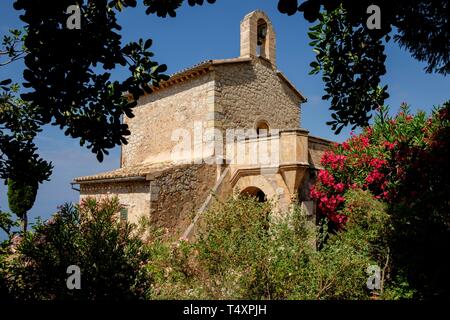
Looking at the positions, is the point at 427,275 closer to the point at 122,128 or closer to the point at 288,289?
the point at 288,289

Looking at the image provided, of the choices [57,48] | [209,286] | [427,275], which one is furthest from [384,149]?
[57,48]

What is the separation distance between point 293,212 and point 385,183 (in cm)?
374

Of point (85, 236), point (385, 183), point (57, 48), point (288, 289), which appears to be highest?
point (57, 48)

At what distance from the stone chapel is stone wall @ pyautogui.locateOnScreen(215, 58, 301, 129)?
0.13 ft

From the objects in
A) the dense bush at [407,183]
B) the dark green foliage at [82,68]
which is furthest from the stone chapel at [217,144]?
the dark green foliage at [82,68]

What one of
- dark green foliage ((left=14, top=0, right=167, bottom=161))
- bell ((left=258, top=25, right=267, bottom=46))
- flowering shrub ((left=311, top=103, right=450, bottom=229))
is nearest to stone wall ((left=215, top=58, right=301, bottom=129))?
bell ((left=258, top=25, right=267, bottom=46))

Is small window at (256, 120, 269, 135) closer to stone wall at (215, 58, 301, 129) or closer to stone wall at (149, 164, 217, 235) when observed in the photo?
stone wall at (215, 58, 301, 129)

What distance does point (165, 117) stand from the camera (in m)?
15.1

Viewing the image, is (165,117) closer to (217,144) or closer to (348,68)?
(217,144)

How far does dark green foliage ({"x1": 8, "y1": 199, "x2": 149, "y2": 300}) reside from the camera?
5.15 meters

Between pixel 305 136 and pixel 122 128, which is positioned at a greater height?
pixel 305 136

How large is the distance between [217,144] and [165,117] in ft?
10.6

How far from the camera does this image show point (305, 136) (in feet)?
35.3

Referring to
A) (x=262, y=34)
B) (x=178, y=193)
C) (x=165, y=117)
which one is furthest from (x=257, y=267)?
(x=262, y=34)
